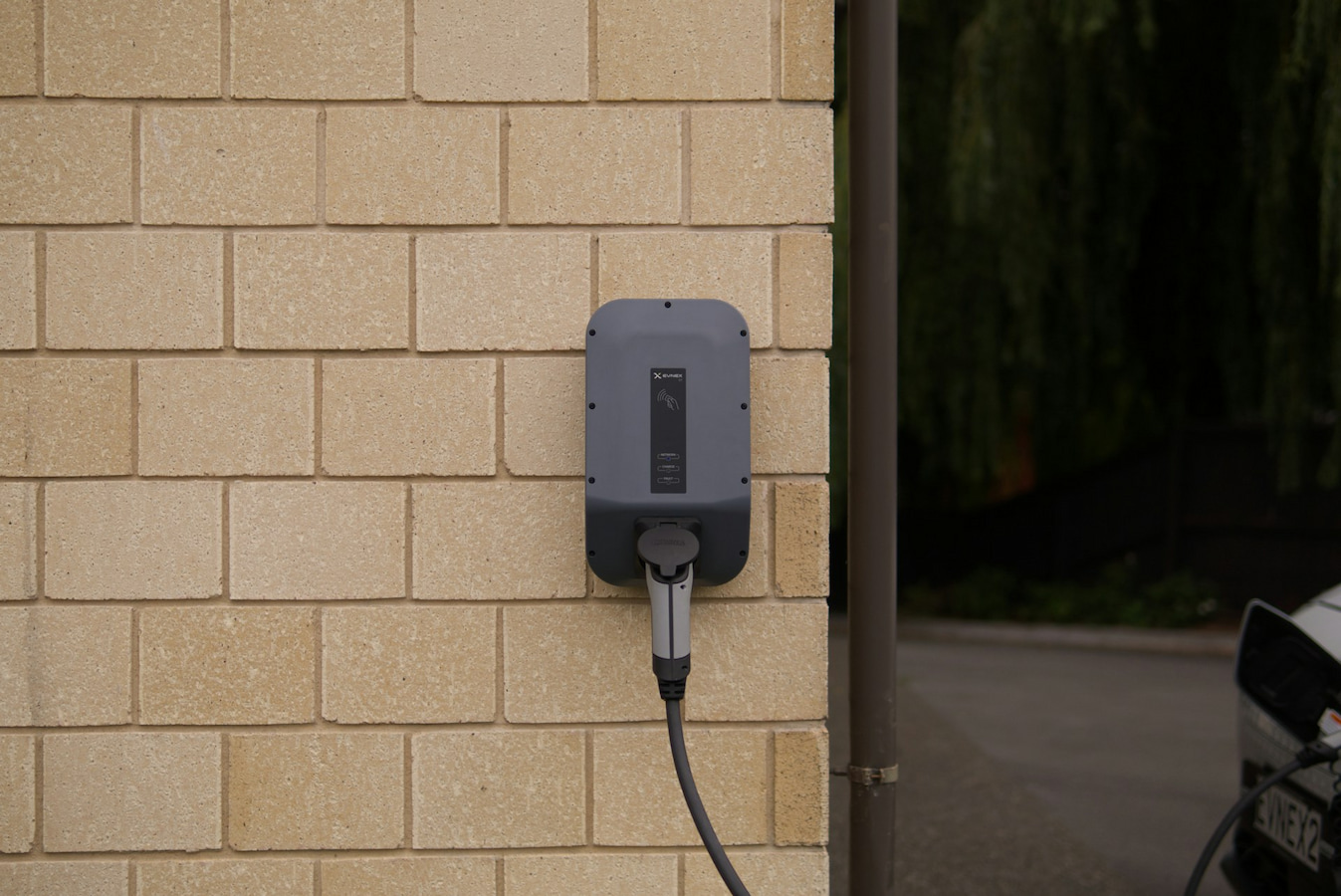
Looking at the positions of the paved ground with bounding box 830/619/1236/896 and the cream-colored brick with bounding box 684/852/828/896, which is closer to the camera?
the cream-colored brick with bounding box 684/852/828/896

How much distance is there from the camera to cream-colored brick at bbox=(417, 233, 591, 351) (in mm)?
1946

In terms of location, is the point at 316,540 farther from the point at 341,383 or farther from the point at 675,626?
the point at 675,626

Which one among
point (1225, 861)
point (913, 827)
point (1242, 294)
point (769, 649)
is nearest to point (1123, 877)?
point (913, 827)

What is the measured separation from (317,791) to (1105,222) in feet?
22.2

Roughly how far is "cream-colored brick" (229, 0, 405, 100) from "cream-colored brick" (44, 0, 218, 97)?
5cm

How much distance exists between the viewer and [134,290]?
194 centimetres

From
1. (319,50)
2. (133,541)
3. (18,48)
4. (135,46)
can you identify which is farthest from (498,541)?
(18,48)

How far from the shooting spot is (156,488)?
194cm

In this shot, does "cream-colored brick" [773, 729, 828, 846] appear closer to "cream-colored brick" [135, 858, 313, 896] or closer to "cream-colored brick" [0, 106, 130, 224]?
"cream-colored brick" [135, 858, 313, 896]

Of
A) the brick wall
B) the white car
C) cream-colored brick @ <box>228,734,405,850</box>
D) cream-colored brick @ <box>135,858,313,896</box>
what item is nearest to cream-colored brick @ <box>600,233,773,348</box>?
the brick wall

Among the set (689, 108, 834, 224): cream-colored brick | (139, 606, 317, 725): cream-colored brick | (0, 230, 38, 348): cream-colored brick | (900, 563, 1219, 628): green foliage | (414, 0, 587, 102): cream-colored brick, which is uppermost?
(414, 0, 587, 102): cream-colored brick

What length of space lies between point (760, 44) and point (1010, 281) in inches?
205

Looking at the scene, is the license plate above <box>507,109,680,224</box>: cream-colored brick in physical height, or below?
below

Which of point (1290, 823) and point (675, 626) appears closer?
point (675, 626)
